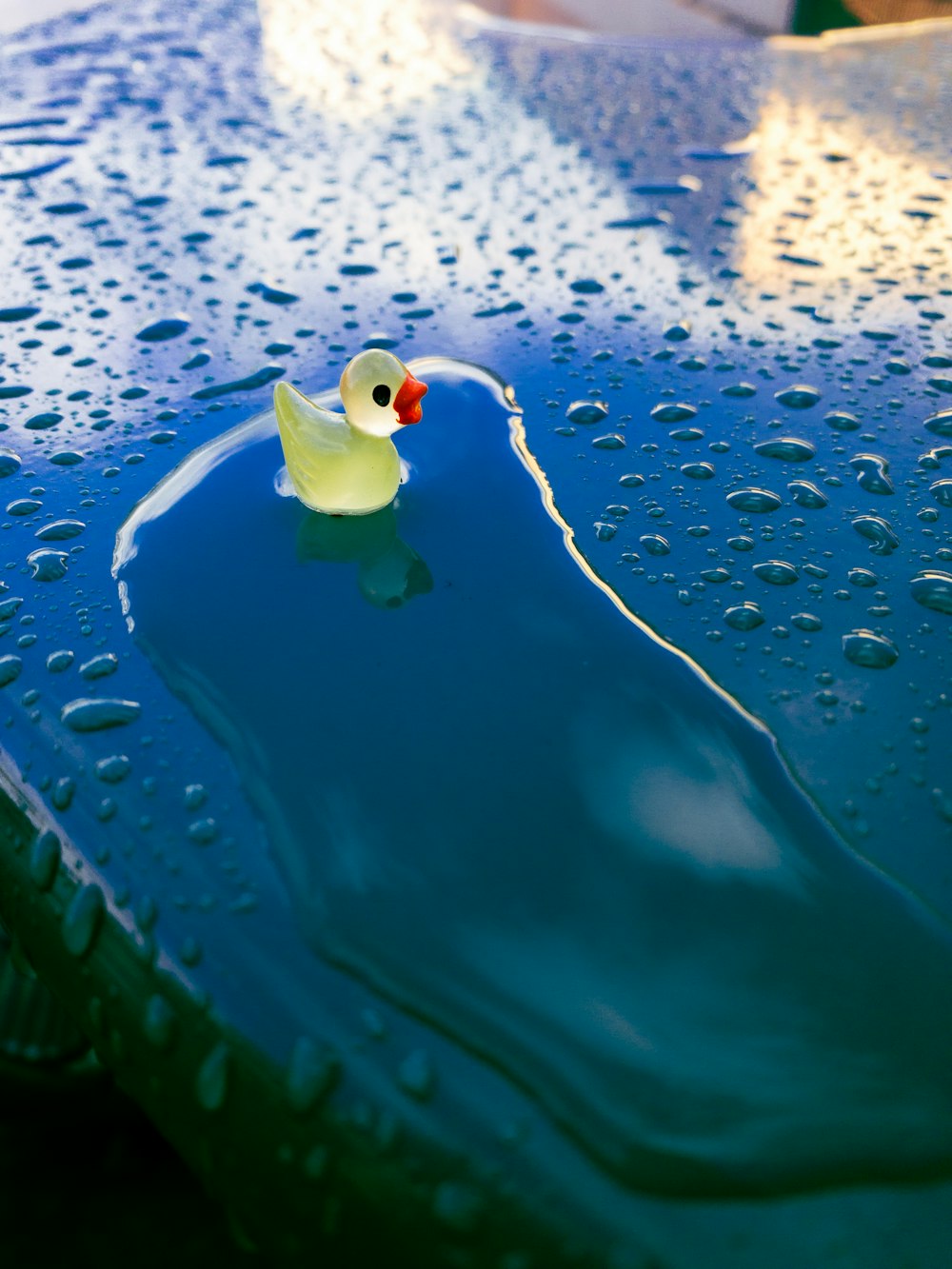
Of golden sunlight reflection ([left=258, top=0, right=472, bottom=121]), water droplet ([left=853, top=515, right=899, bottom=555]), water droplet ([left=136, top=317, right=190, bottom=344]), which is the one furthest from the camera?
golden sunlight reflection ([left=258, top=0, right=472, bottom=121])

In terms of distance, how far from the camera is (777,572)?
0.82m

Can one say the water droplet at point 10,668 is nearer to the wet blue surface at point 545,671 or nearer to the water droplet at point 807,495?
the wet blue surface at point 545,671

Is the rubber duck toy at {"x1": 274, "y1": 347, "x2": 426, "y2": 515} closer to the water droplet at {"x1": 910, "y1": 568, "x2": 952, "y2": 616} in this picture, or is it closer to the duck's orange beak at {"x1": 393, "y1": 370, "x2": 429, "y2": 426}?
the duck's orange beak at {"x1": 393, "y1": 370, "x2": 429, "y2": 426}

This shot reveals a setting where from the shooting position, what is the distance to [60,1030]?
3.65 ft

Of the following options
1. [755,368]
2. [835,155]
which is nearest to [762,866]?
[755,368]

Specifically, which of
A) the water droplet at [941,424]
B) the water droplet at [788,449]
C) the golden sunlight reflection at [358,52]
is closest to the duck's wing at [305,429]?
the water droplet at [788,449]

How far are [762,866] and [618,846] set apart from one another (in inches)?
3.8

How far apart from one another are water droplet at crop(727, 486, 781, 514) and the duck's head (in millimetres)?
324

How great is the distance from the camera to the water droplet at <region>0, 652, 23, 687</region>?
0.73 m

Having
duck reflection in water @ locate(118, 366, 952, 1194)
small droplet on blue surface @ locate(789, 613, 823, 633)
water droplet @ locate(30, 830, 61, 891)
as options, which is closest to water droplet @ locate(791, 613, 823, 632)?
small droplet on blue surface @ locate(789, 613, 823, 633)

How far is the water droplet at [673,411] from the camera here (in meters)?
0.99

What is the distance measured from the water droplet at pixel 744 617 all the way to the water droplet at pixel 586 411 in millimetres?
304

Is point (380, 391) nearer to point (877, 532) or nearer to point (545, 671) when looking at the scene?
point (545, 671)

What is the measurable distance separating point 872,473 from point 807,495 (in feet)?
0.27
